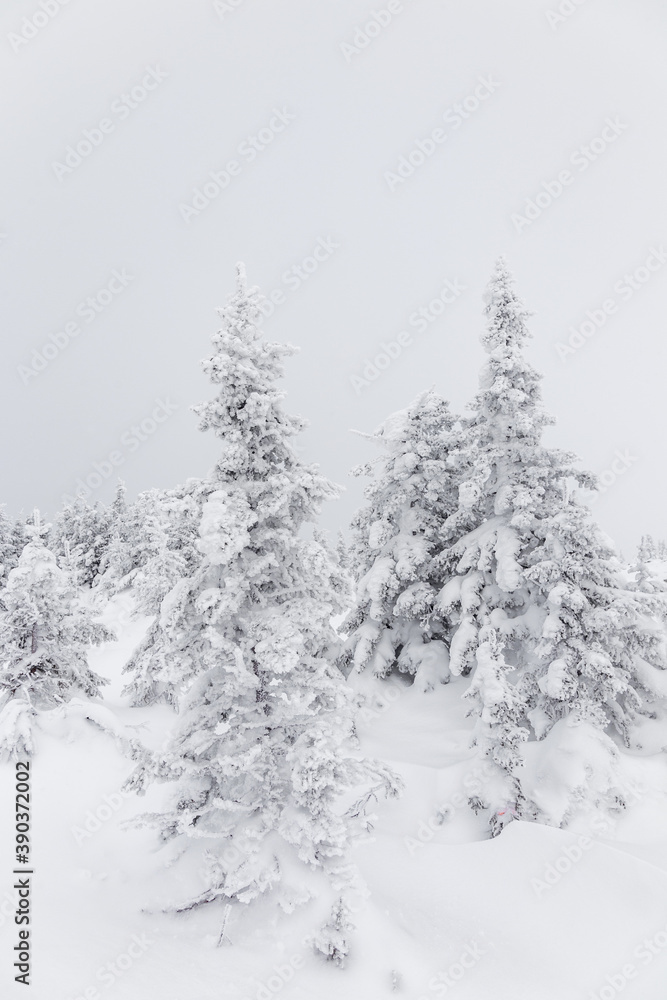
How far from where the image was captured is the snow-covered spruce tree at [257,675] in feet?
32.3

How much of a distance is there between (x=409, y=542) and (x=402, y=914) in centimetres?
1089

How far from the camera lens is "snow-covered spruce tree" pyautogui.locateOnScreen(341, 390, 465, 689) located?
1853 centimetres

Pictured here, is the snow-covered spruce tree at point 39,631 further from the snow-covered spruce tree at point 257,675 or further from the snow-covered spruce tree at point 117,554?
the snow-covered spruce tree at point 117,554

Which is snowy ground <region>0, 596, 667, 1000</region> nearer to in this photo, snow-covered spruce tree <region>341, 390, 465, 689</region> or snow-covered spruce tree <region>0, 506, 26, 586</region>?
snow-covered spruce tree <region>341, 390, 465, 689</region>

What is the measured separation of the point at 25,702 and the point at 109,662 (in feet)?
64.9

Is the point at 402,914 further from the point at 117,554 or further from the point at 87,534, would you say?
the point at 87,534

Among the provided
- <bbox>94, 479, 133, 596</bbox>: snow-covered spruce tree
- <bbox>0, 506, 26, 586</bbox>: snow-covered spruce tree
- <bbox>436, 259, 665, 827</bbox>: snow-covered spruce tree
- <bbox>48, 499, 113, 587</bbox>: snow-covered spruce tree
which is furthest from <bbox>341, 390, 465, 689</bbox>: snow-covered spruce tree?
<bbox>0, 506, 26, 586</bbox>: snow-covered spruce tree

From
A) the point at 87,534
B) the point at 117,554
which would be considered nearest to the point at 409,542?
the point at 117,554

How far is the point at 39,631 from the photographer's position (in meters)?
16.1

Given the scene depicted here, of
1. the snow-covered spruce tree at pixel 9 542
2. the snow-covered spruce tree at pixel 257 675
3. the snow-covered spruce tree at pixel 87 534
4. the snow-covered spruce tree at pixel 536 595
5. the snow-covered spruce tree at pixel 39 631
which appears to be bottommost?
the snow-covered spruce tree at pixel 9 542

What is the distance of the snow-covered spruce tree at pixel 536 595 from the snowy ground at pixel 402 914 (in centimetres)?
139

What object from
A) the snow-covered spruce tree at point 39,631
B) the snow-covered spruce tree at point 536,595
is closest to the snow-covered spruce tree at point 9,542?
the snow-covered spruce tree at point 39,631

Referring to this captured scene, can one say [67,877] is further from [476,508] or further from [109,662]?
[109,662]

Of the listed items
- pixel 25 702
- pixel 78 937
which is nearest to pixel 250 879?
pixel 78 937
